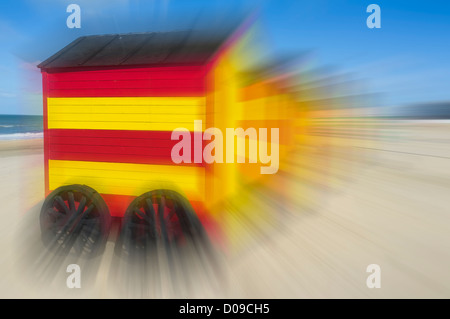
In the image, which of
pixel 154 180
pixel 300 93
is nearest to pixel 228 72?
pixel 154 180

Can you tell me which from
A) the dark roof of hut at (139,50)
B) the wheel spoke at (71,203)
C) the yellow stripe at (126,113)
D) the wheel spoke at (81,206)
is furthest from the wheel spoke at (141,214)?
the dark roof of hut at (139,50)

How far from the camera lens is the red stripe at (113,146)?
2848 millimetres

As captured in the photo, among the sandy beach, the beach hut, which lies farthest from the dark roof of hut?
the sandy beach

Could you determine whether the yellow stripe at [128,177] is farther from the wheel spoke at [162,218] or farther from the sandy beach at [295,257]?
the sandy beach at [295,257]

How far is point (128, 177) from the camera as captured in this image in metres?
2.97

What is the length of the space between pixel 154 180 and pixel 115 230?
2.89 ft

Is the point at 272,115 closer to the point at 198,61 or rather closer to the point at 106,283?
the point at 198,61

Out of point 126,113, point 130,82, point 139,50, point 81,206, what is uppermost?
point 139,50

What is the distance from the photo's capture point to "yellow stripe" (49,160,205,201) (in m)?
2.86

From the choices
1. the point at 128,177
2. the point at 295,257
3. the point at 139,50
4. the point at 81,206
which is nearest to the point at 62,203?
the point at 81,206

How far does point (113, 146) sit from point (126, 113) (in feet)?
1.20

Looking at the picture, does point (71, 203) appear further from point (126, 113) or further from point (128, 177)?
point (126, 113)

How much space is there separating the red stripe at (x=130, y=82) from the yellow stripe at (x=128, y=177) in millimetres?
715

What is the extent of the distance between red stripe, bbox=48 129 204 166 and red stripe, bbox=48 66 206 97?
0.38 m
